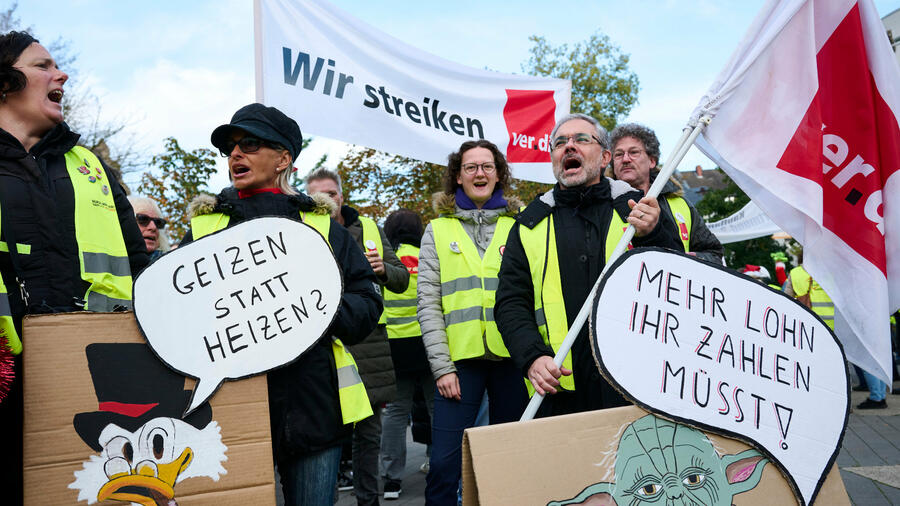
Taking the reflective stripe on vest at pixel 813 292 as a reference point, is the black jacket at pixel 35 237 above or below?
above

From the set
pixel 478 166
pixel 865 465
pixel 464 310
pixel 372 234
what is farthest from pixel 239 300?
pixel 865 465

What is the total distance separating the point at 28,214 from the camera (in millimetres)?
2045

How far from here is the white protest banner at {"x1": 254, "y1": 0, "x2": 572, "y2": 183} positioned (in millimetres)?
3785

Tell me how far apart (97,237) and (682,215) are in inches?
106

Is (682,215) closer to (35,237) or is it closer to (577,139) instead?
(577,139)

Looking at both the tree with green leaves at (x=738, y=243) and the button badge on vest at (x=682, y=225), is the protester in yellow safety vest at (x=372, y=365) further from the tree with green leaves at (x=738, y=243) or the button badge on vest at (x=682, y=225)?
the tree with green leaves at (x=738, y=243)

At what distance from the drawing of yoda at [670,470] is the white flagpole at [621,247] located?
34cm

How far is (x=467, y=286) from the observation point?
3.50 metres

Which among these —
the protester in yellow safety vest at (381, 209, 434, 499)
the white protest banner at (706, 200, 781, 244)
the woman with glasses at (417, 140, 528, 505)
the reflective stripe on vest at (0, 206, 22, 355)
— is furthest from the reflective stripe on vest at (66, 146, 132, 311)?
the white protest banner at (706, 200, 781, 244)

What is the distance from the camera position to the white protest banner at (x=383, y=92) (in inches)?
149

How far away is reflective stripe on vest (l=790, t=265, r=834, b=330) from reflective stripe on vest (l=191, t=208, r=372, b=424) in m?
7.49

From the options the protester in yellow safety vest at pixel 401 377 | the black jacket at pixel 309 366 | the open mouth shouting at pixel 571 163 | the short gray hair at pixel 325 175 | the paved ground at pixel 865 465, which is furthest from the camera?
the protester in yellow safety vest at pixel 401 377

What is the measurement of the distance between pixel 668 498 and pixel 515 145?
154 inches

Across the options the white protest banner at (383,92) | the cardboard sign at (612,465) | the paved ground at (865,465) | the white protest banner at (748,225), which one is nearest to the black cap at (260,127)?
the cardboard sign at (612,465)
